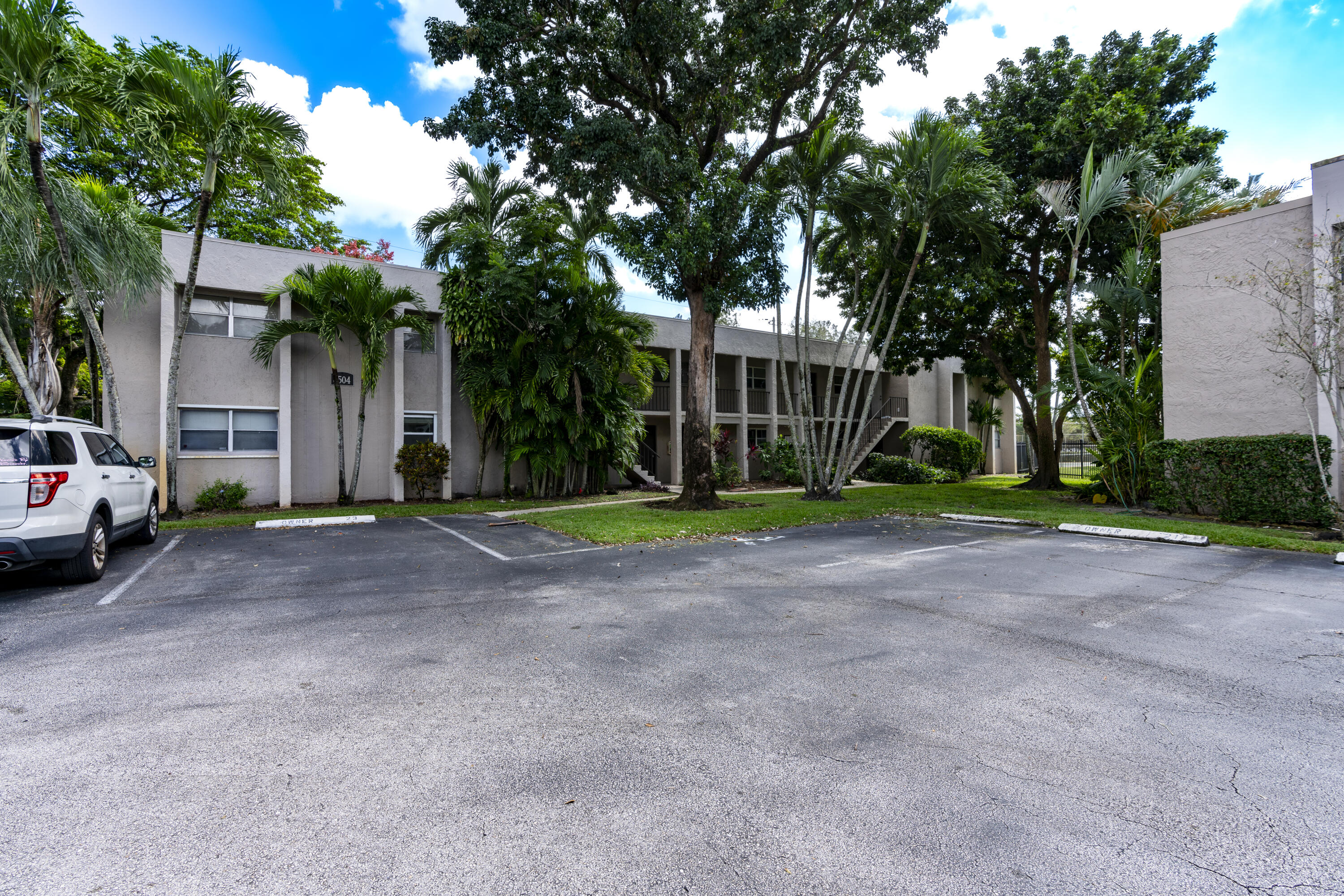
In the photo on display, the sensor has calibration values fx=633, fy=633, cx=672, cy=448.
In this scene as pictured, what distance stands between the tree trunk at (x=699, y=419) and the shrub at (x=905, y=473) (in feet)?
39.5

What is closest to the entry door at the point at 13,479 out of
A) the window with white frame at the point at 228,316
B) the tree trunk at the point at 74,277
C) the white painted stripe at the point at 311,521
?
the tree trunk at the point at 74,277

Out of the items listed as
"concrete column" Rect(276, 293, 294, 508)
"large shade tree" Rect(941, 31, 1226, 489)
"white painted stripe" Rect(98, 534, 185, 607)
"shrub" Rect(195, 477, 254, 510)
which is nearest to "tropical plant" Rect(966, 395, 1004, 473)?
"large shade tree" Rect(941, 31, 1226, 489)

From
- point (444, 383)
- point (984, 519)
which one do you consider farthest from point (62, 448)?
point (984, 519)

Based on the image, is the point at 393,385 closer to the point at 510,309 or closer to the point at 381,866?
the point at 510,309

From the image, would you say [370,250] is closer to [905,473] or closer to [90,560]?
[90,560]

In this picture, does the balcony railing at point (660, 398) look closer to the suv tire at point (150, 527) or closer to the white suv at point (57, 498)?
the suv tire at point (150, 527)

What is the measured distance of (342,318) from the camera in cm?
1348

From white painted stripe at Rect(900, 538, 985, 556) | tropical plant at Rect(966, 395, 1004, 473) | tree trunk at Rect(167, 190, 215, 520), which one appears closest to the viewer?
white painted stripe at Rect(900, 538, 985, 556)

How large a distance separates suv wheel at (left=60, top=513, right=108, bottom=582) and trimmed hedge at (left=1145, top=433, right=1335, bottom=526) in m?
15.9

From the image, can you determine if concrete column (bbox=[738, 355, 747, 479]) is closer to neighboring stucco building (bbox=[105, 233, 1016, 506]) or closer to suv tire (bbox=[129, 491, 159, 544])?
neighboring stucco building (bbox=[105, 233, 1016, 506])

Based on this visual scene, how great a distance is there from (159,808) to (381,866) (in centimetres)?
110

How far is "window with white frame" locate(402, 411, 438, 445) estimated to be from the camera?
16.0 meters

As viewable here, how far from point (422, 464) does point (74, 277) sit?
6871 millimetres

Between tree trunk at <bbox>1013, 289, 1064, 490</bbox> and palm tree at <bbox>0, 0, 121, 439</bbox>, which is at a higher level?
palm tree at <bbox>0, 0, 121, 439</bbox>
